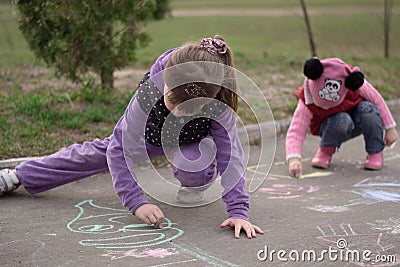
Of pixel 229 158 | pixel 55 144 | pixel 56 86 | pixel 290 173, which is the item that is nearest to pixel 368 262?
pixel 229 158

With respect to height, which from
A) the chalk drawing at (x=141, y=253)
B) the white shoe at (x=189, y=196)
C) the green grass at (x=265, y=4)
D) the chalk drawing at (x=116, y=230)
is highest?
the chalk drawing at (x=141, y=253)

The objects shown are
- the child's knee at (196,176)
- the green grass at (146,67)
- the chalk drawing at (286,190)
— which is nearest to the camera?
the child's knee at (196,176)

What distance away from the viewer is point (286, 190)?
12.7 feet

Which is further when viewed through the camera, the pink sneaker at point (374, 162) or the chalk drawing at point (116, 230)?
the pink sneaker at point (374, 162)

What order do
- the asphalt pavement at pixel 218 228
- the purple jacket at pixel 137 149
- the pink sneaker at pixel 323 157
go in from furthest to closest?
the pink sneaker at pixel 323 157
the purple jacket at pixel 137 149
the asphalt pavement at pixel 218 228

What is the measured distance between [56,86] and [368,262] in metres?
3.88

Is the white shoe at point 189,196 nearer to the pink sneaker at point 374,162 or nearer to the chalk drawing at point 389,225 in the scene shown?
the chalk drawing at point 389,225

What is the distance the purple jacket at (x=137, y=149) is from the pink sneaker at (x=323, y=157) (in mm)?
1330

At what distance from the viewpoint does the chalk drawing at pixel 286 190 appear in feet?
12.4

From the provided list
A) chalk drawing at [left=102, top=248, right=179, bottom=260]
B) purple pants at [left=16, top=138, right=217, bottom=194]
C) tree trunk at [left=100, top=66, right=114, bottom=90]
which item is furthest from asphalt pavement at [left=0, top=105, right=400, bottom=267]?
tree trunk at [left=100, top=66, right=114, bottom=90]

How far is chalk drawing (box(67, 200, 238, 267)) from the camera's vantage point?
2770mm

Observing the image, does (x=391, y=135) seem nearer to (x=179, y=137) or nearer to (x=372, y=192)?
(x=372, y=192)

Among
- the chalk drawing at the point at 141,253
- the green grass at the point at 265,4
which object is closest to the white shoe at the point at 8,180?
the chalk drawing at the point at 141,253

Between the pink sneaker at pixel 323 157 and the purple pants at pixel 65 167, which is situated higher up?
the purple pants at pixel 65 167
